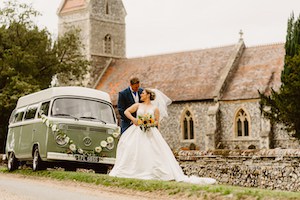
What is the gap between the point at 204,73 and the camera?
44.6 metres

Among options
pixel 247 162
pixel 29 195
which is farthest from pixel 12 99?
pixel 29 195

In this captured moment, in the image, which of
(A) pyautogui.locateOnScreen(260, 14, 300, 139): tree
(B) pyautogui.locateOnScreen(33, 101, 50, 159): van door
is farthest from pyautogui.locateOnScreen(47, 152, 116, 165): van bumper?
(A) pyautogui.locateOnScreen(260, 14, 300, 139): tree

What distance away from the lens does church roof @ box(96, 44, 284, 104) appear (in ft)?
137

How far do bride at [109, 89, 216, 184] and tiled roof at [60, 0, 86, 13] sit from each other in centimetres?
4440

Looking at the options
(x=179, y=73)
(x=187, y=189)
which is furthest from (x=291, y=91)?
(x=187, y=189)

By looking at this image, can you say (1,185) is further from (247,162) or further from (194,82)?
(194,82)

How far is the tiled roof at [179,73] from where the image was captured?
43.8 m

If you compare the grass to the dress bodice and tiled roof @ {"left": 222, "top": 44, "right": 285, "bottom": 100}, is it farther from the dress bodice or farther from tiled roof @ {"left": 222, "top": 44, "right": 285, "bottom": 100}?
tiled roof @ {"left": 222, "top": 44, "right": 285, "bottom": 100}

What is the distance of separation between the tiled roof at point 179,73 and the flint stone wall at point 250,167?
25782 mm

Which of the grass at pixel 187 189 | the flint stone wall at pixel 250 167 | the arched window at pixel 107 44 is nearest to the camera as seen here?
the grass at pixel 187 189

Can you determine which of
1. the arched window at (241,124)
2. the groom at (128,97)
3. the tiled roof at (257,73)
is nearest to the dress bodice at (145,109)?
the groom at (128,97)

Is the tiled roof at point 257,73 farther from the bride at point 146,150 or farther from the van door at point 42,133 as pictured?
the bride at point 146,150

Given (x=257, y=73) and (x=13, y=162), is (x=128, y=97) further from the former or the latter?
(x=257, y=73)

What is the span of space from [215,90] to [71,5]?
830 inches
